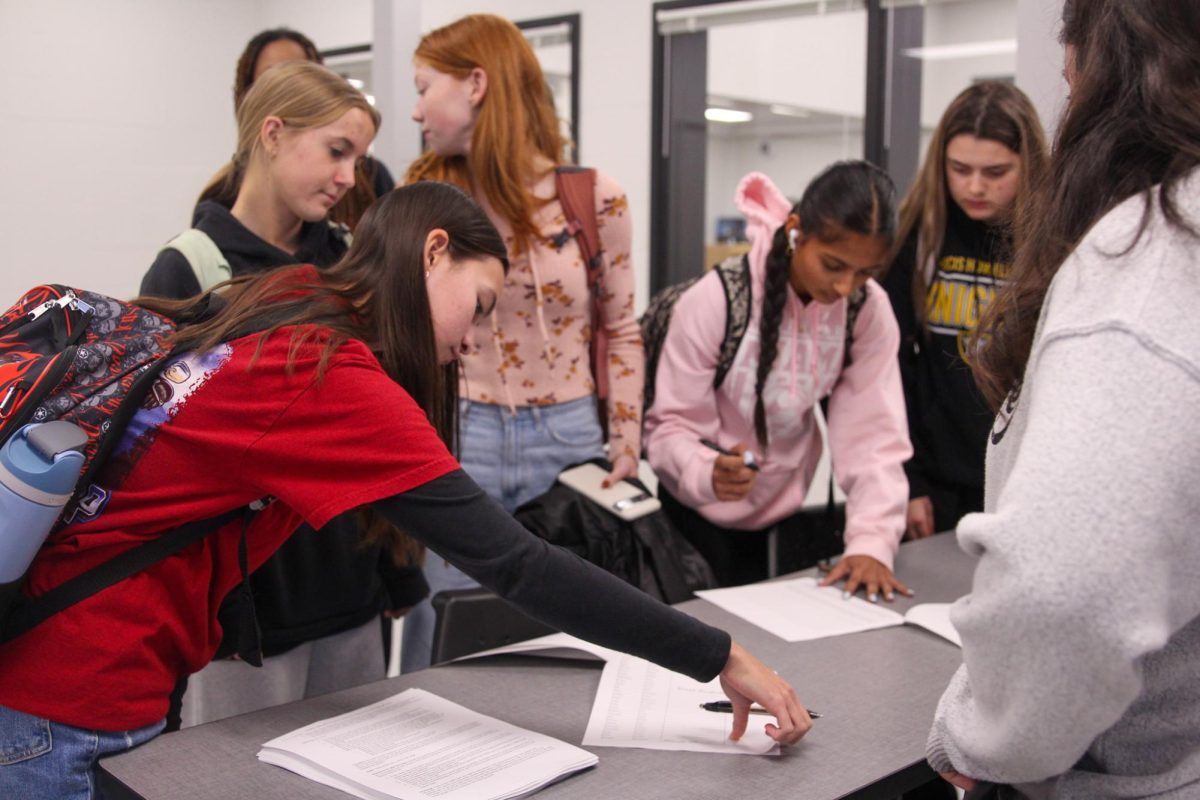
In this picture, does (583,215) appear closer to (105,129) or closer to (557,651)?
(557,651)

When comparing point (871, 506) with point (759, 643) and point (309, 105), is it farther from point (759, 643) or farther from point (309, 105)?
point (309, 105)

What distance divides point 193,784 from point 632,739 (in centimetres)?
46

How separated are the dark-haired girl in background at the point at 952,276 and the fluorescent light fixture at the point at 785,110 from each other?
7.35 ft

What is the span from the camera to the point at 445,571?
2180 mm

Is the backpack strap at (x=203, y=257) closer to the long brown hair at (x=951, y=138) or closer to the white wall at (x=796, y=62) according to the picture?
the long brown hair at (x=951, y=138)

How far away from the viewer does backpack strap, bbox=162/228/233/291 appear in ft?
5.90

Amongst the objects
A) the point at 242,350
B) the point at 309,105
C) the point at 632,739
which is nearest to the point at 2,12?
the point at 309,105

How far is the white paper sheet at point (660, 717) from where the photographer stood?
125 cm

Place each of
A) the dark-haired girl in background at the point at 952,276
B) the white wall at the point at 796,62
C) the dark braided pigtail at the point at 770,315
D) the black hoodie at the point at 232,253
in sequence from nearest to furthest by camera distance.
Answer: the black hoodie at the point at 232,253 → the dark braided pigtail at the point at 770,315 → the dark-haired girl in background at the point at 952,276 → the white wall at the point at 796,62

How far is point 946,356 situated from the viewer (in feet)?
7.57

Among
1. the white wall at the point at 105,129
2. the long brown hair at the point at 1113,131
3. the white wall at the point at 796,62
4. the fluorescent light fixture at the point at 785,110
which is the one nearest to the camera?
the long brown hair at the point at 1113,131

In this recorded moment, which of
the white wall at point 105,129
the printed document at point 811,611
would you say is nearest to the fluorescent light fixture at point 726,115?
the white wall at point 105,129

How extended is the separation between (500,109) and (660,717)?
1.25 metres

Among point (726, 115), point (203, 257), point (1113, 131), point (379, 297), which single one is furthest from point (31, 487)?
point (726, 115)
